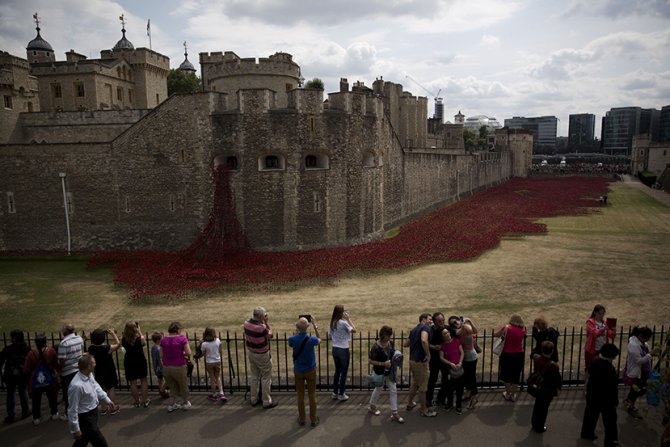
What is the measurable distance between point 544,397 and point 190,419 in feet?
19.1

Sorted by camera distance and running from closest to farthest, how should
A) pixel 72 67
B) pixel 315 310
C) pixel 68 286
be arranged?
1. pixel 315 310
2. pixel 68 286
3. pixel 72 67

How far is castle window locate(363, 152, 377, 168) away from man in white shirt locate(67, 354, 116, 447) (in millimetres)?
20143

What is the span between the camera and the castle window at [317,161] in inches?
936

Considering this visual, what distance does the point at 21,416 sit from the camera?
833 centimetres

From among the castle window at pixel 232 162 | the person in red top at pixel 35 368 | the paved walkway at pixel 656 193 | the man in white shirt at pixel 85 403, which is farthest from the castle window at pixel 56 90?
the paved walkway at pixel 656 193

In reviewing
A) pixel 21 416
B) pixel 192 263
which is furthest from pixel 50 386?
pixel 192 263

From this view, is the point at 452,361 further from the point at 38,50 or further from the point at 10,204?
the point at 38,50

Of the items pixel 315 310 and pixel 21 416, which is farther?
pixel 315 310

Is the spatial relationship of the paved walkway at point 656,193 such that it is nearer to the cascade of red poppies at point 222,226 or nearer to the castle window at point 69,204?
the cascade of red poppies at point 222,226

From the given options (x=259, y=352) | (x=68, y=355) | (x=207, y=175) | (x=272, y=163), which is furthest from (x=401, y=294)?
(x=207, y=175)

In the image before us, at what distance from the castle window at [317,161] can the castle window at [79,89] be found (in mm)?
24395

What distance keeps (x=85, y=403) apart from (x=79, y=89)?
37.9 meters

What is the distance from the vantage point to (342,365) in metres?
8.67

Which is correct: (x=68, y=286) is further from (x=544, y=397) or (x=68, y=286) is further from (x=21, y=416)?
(x=544, y=397)
